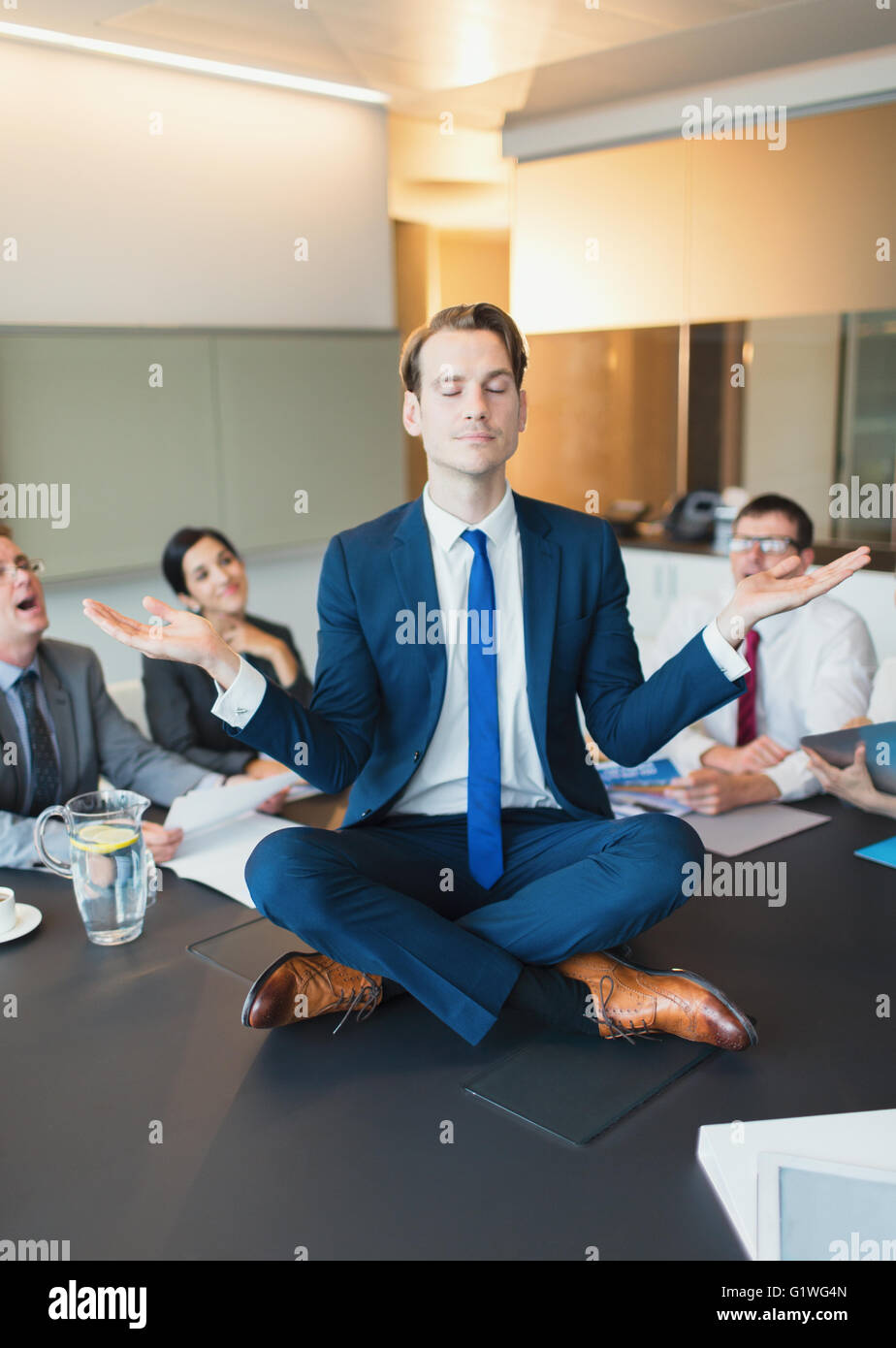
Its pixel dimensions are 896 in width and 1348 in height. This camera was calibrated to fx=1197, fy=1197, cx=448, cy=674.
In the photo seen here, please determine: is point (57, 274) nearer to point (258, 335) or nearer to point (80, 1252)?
point (258, 335)

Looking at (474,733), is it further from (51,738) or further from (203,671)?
(203,671)

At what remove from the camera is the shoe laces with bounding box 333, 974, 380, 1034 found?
1.93 m

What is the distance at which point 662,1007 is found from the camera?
6.02 feet

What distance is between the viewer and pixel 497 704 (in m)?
2.28

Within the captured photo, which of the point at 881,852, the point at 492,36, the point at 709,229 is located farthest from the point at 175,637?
the point at 709,229

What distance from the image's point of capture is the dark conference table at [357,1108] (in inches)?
55.7

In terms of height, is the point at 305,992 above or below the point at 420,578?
below

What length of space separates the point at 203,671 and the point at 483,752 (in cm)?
127

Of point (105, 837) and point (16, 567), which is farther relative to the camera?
point (16, 567)

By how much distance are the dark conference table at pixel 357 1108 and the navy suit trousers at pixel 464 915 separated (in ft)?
0.34

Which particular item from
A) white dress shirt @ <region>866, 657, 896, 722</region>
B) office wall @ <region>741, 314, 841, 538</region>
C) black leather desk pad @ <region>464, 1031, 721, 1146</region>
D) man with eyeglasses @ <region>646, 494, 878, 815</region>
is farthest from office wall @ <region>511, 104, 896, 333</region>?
black leather desk pad @ <region>464, 1031, 721, 1146</region>

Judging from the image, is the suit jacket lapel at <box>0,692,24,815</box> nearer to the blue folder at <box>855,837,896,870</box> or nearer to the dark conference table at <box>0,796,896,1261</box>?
the dark conference table at <box>0,796,896,1261</box>

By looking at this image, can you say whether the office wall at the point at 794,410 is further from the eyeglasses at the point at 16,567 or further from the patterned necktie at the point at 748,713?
the eyeglasses at the point at 16,567

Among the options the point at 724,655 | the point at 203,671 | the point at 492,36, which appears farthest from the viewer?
the point at 492,36
